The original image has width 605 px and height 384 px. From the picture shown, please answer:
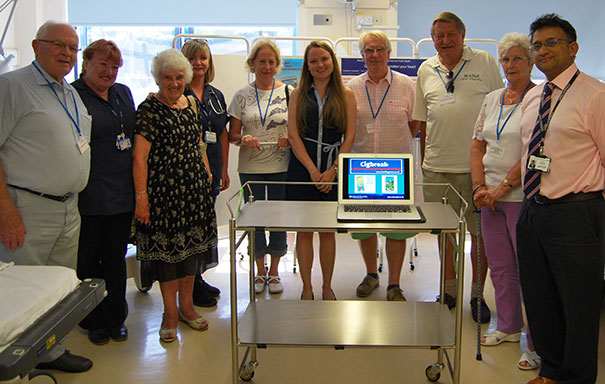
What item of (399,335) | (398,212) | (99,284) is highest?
(398,212)

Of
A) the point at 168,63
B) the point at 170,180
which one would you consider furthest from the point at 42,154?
the point at 168,63

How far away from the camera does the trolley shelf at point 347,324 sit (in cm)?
208

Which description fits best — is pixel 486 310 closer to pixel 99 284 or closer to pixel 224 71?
pixel 99 284

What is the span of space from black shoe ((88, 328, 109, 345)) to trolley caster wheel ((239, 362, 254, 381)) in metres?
0.80

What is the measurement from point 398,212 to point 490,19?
5418 mm

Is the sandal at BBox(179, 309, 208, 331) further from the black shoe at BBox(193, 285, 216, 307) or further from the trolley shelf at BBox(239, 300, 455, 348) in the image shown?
the trolley shelf at BBox(239, 300, 455, 348)

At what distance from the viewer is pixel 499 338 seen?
259 centimetres

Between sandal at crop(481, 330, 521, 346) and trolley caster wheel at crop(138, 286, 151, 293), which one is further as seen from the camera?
trolley caster wheel at crop(138, 286, 151, 293)

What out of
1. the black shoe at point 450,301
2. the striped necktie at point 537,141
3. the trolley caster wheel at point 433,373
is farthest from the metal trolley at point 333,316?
the black shoe at point 450,301

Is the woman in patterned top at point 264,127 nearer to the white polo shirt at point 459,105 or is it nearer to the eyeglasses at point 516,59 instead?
the white polo shirt at point 459,105

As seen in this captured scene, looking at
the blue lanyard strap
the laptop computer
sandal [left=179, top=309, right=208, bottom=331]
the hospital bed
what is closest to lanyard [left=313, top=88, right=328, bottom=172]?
the blue lanyard strap

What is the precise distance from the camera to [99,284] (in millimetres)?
1997

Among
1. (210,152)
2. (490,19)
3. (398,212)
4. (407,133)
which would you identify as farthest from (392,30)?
(398,212)

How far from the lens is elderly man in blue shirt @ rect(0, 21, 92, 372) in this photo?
2080 mm
